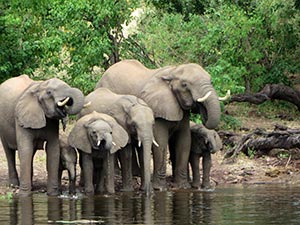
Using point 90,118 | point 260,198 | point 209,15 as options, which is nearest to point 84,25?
point 209,15

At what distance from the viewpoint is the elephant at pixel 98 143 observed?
726 inches

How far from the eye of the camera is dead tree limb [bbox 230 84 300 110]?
27484 mm

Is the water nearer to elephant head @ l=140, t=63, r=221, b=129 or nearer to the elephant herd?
the elephant herd

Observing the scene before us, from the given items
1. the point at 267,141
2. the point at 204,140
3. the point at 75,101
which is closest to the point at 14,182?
the point at 75,101

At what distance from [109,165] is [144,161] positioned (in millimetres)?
611

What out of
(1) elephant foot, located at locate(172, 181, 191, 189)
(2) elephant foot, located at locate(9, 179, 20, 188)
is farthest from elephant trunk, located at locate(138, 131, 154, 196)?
(2) elephant foot, located at locate(9, 179, 20, 188)

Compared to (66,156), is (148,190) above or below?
below

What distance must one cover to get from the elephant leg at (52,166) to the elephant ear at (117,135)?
938mm

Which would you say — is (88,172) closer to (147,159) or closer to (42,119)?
(147,159)

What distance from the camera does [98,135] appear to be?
1836cm

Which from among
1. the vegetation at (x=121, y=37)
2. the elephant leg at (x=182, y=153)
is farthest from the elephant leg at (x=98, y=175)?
the vegetation at (x=121, y=37)

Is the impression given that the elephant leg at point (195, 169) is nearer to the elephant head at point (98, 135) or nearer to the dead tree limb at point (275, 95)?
the elephant head at point (98, 135)

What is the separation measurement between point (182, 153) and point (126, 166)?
48.7 inches

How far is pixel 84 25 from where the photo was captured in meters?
26.4
